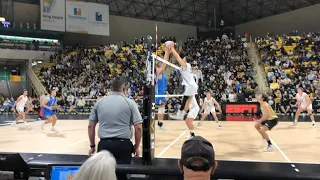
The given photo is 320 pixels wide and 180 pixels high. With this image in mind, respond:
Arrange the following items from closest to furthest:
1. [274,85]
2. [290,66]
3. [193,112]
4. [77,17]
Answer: [193,112] < [274,85] < [290,66] < [77,17]

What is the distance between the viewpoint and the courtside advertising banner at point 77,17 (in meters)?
30.1

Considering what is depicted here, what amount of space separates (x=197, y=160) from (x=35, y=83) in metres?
29.1

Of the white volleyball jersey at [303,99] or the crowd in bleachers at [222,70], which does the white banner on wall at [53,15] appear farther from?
the white volleyball jersey at [303,99]

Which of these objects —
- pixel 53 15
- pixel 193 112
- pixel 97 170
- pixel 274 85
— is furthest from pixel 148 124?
pixel 53 15

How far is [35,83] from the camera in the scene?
2836 cm

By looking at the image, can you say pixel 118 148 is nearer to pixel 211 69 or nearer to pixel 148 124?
pixel 148 124

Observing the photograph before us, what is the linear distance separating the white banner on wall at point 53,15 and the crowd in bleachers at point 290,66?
61.5 ft

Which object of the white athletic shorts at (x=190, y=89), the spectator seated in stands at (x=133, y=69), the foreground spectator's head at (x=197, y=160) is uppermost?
the spectator seated in stands at (x=133, y=69)

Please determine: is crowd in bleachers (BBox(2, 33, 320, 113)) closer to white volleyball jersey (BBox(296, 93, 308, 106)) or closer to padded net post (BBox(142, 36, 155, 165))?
white volleyball jersey (BBox(296, 93, 308, 106))

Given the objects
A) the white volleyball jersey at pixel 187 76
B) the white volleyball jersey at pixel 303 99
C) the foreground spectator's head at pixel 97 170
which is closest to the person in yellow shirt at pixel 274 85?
the white volleyball jersey at pixel 303 99

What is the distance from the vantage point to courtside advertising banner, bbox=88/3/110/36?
30953mm

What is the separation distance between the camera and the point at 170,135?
10094mm

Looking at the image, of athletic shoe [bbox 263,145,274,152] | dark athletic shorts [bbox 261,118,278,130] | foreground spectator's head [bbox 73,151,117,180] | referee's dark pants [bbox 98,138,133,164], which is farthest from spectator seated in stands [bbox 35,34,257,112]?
foreground spectator's head [bbox 73,151,117,180]

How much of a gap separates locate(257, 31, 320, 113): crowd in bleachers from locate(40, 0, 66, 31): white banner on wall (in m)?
18.7
